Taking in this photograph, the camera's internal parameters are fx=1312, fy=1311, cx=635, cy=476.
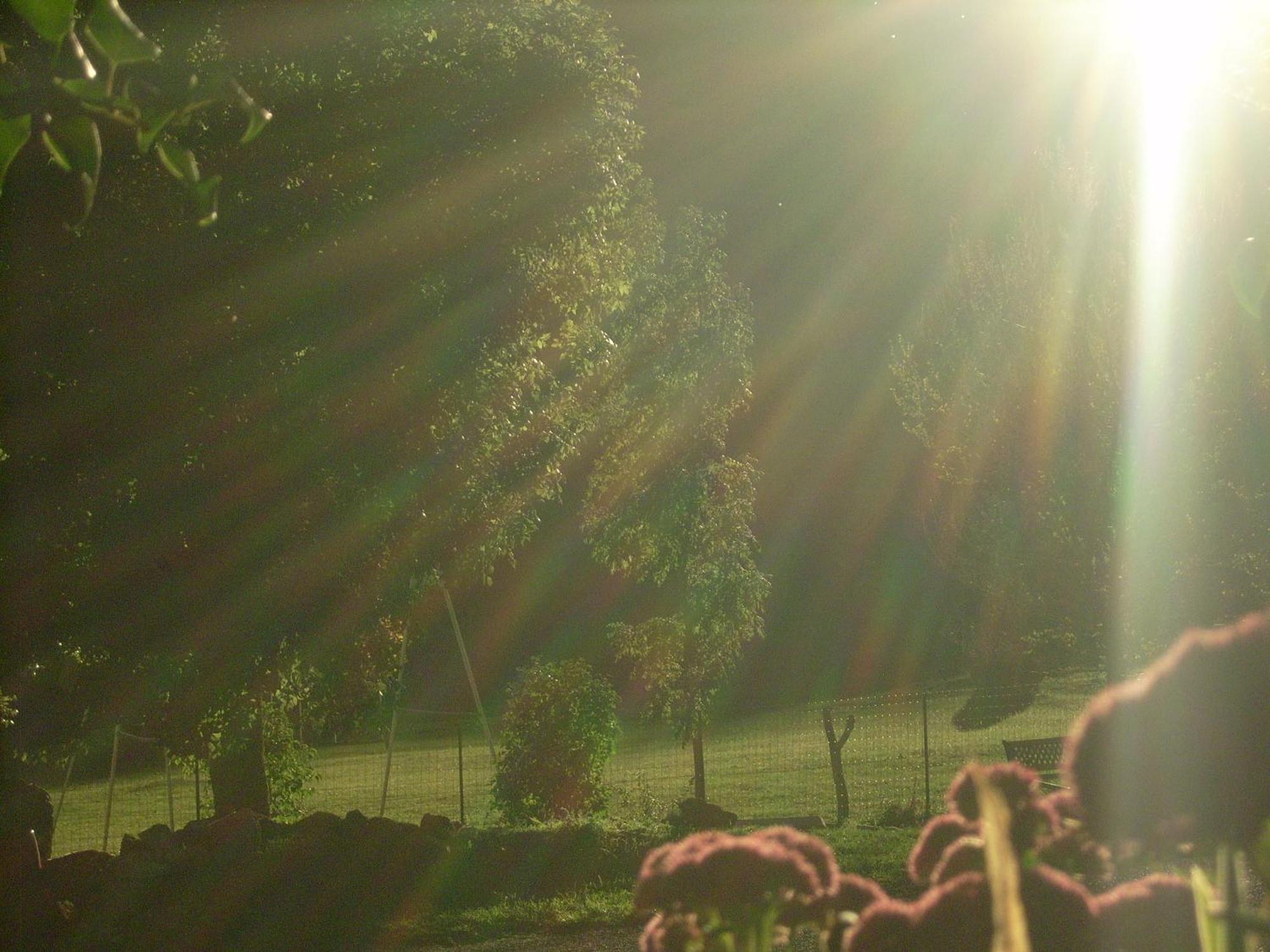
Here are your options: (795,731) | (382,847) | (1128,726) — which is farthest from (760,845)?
(795,731)

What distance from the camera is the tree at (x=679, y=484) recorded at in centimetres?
1697

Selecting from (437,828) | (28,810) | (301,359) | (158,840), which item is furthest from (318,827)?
(301,359)

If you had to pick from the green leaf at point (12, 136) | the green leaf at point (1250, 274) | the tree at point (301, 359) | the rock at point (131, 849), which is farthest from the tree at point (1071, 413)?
the green leaf at point (12, 136)

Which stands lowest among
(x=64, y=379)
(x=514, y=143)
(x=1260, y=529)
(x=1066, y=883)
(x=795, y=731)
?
(x=795, y=731)

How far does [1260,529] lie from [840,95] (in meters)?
16.9

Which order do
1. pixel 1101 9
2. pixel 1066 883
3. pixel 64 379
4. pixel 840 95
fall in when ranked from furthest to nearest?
pixel 840 95, pixel 1101 9, pixel 64 379, pixel 1066 883

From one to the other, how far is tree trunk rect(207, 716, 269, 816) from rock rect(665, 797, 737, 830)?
13.0ft

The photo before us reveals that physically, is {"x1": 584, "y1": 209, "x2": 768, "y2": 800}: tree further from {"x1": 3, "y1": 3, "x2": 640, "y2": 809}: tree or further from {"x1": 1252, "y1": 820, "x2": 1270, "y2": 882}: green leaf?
{"x1": 1252, "y1": 820, "x2": 1270, "y2": 882}: green leaf

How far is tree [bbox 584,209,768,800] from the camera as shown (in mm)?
16969

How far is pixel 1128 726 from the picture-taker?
46.2 inches

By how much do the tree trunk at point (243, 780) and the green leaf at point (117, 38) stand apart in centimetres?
1185

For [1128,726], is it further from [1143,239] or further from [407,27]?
[1143,239]

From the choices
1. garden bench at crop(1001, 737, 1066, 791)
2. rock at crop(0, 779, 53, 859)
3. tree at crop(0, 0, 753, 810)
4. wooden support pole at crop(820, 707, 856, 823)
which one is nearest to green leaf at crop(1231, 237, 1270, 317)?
tree at crop(0, 0, 753, 810)

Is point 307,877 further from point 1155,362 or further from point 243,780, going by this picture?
point 1155,362
